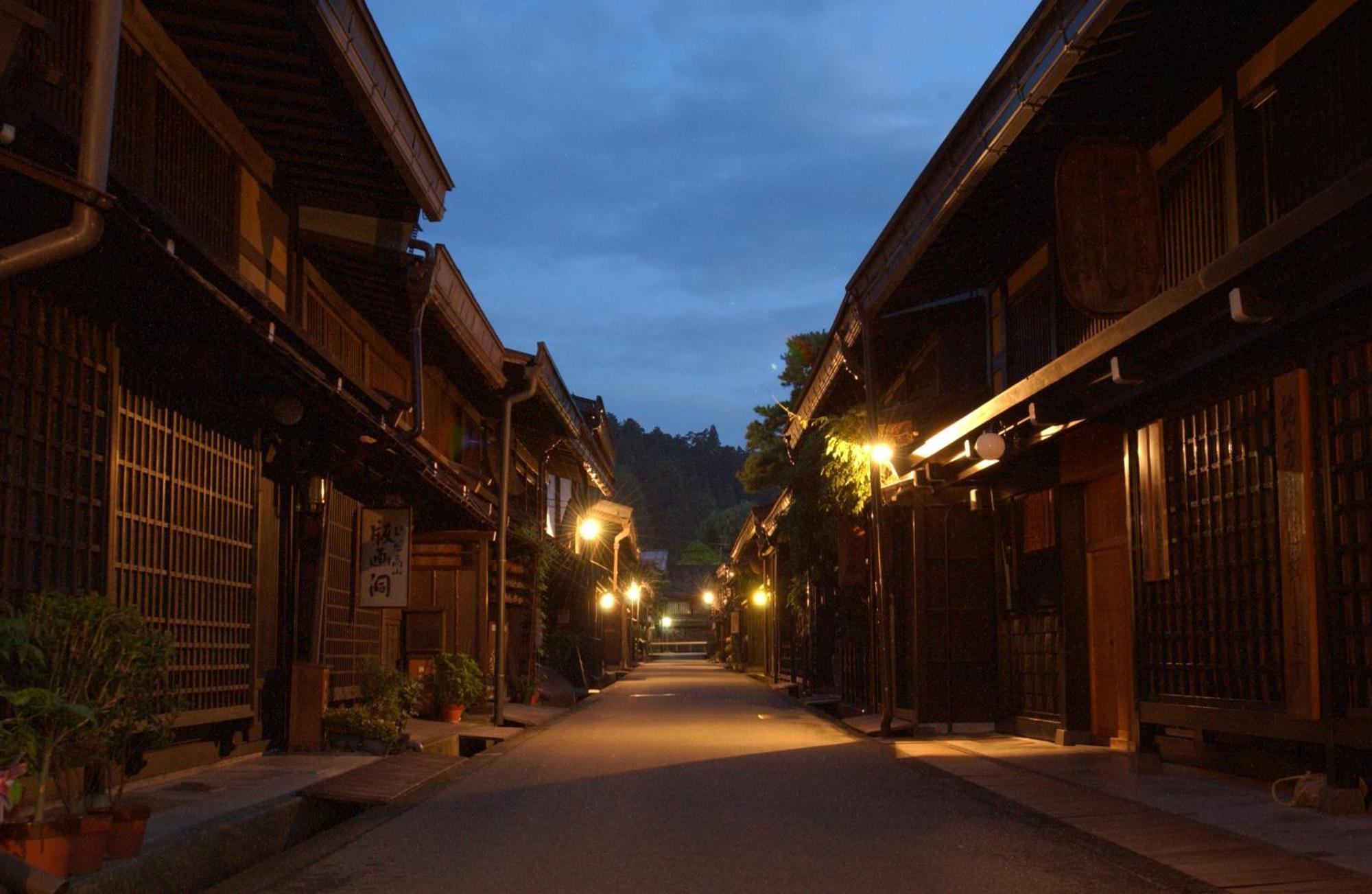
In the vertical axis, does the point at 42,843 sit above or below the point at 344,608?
below

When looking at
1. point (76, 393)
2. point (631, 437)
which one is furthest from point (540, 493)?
point (631, 437)

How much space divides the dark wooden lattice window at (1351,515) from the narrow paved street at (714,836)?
7.85ft

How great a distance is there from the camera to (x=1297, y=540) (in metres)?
10.1

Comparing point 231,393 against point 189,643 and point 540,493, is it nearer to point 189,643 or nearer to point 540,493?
point 189,643

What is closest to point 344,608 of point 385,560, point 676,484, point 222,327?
point 385,560

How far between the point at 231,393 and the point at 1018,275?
1056cm

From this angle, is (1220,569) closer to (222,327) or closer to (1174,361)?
(1174,361)

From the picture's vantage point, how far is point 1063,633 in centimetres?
1694

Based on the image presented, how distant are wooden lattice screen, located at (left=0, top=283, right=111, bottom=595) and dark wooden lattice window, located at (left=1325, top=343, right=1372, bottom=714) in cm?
893

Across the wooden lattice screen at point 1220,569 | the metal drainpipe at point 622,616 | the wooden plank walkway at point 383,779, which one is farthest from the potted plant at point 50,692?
the metal drainpipe at point 622,616

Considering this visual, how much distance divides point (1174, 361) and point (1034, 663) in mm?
7395

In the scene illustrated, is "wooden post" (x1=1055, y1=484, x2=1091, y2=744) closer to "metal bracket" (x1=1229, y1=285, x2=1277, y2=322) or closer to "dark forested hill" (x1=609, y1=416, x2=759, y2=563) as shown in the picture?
"metal bracket" (x1=1229, y1=285, x2=1277, y2=322)

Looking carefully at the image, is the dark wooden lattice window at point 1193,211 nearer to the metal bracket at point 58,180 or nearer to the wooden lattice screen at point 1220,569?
the wooden lattice screen at point 1220,569

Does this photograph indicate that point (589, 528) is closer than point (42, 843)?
No
